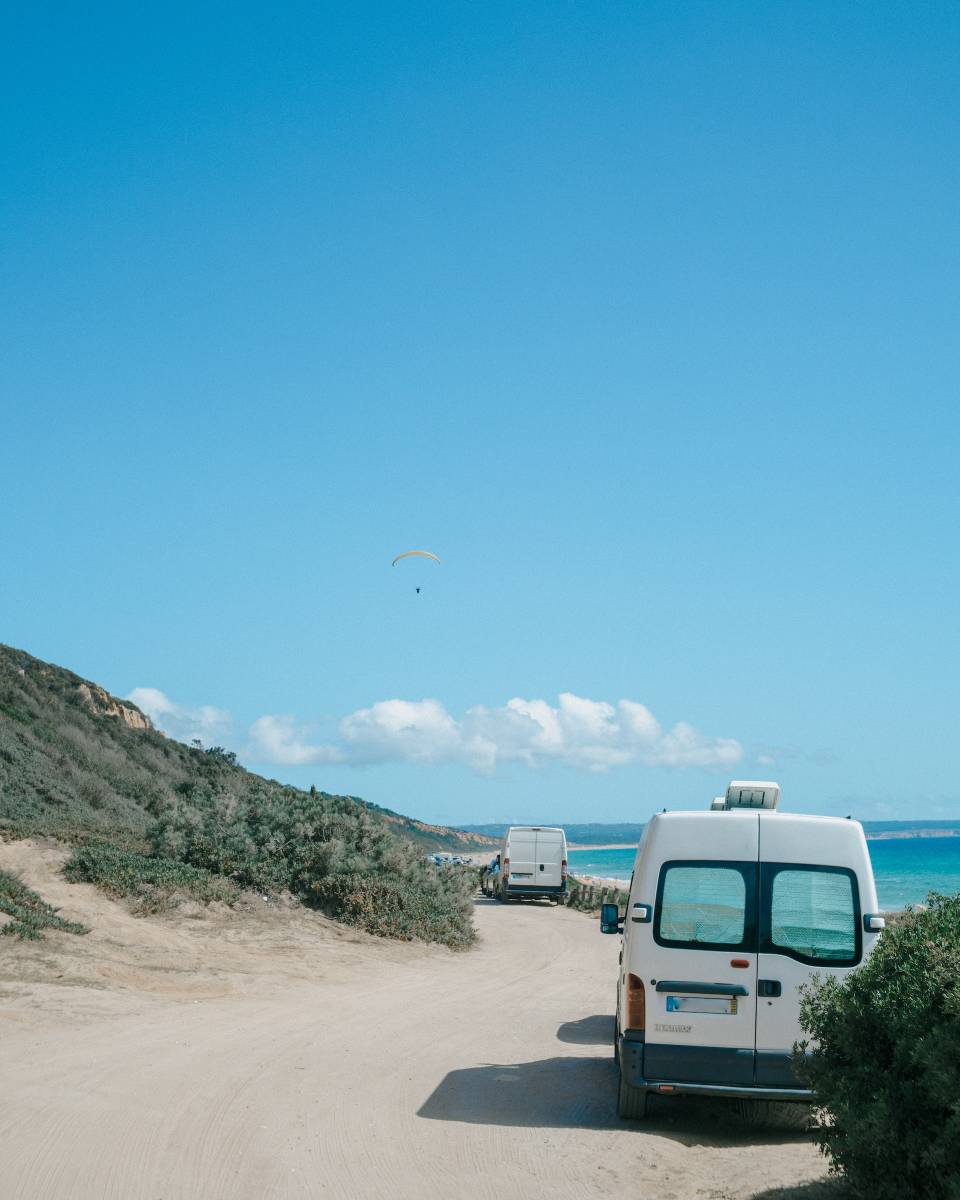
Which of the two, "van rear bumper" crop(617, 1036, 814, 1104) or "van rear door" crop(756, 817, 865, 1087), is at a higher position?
"van rear door" crop(756, 817, 865, 1087)

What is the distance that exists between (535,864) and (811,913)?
89.6 ft

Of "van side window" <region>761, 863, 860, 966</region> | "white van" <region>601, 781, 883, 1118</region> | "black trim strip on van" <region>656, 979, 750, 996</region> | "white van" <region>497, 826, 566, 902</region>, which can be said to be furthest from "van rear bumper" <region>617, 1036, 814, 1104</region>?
"white van" <region>497, 826, 566, 902</region>

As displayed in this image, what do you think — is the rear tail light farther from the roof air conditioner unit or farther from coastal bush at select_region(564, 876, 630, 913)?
coastal bush at select_region(564, 876, 630, 913)

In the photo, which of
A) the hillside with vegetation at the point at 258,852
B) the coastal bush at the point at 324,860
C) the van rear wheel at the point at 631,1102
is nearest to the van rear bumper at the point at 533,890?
the hillside with vegetation at the point at 258,852

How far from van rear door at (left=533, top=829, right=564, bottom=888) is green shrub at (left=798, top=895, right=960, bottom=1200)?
1136 inches

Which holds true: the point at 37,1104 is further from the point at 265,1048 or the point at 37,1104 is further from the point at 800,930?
the point at 800,930

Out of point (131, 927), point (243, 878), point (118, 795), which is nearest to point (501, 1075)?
point (131, 927)

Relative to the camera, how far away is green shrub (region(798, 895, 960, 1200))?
16.3 feet

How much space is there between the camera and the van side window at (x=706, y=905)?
8.27 meters

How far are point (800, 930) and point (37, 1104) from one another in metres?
5.70

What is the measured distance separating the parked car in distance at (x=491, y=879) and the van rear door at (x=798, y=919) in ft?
97.8

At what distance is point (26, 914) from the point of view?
1541 cm

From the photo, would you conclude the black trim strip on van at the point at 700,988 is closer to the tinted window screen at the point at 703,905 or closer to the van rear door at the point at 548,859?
the tinted window screen at the point at 703,905

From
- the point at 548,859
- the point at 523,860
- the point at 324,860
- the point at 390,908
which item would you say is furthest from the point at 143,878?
the point at 548,859
